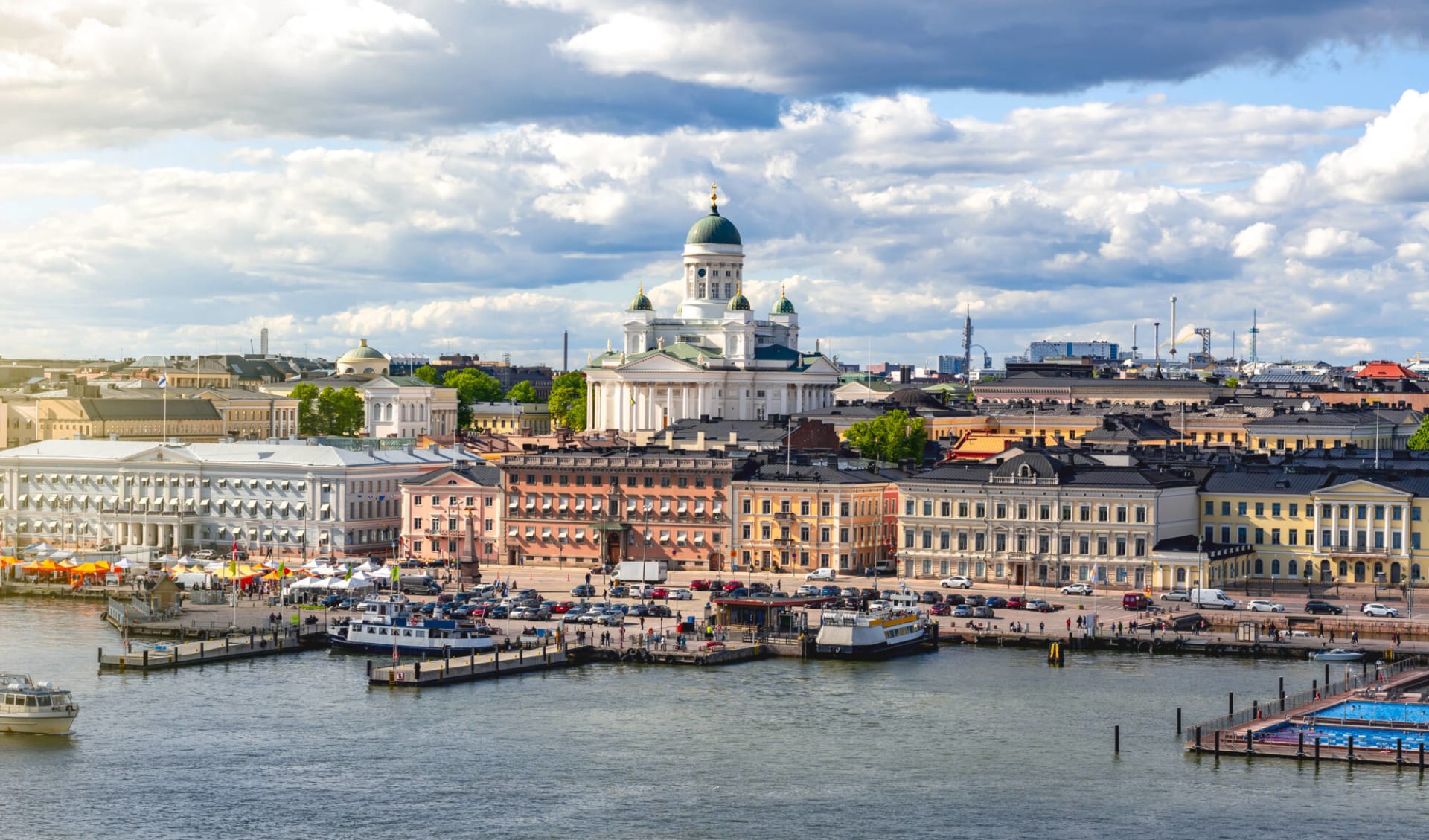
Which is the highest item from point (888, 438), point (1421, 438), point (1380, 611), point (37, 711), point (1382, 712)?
point (1421, 438)

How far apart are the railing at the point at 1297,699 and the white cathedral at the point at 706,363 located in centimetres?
9416

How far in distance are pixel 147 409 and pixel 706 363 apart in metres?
41.1

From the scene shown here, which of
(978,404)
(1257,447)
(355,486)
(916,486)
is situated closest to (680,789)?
(916,486)

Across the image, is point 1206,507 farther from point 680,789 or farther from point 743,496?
point 680,789

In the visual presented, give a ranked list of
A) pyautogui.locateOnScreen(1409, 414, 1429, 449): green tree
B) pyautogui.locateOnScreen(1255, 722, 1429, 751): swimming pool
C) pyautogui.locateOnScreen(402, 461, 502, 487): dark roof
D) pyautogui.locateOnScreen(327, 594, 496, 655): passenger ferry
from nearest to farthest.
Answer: pyautogui.locateOnScreen(1255, 722, 1429, 751): swimming pool < pyautogui.locateOnScreen(327, 594, 496, 655): passenger ferry < pyautogui.locateOnScreen(402, 461, 502, 487): dark roof < pyautogui.locateOnScreen(1409, 414, 1429, 449): green tree

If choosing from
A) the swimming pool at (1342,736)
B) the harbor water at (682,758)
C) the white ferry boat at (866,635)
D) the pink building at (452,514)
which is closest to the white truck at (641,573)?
the pink building at (452,514)

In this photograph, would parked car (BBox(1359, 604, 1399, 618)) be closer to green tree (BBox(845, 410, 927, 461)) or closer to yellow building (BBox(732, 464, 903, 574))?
yellow building (BBox(732, 464, 903, 574))

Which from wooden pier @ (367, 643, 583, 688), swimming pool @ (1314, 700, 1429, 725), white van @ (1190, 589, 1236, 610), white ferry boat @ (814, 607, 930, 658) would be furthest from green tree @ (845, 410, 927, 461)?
swimming pool @ (1314, 700, 1429, 725)

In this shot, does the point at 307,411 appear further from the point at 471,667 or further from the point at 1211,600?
the point at 471,667

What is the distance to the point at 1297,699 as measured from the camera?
68.9 meters

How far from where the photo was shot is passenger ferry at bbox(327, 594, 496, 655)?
81562 mm

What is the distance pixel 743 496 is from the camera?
356 feet

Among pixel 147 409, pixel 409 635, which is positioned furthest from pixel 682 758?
pixel 147 409

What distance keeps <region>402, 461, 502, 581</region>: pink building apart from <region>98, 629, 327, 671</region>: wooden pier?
1074 inches
